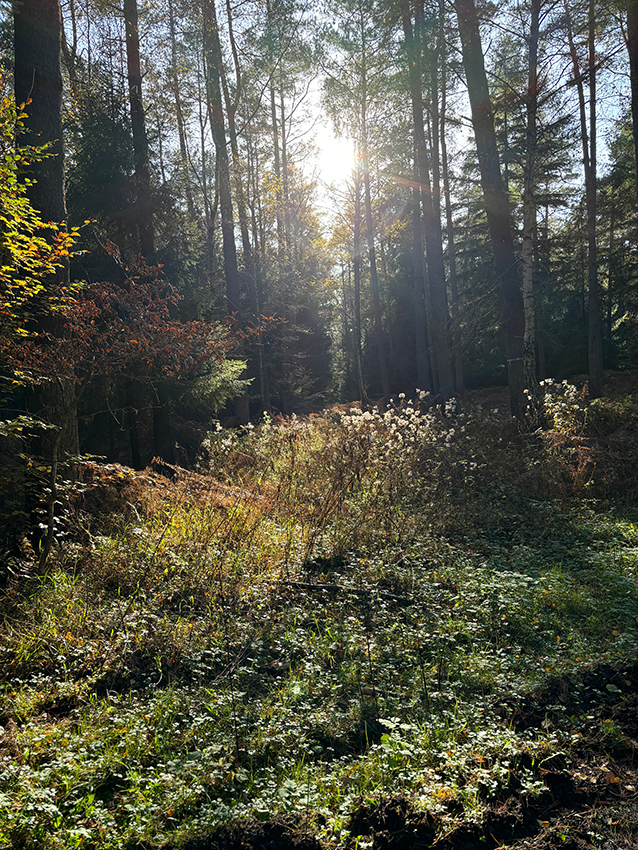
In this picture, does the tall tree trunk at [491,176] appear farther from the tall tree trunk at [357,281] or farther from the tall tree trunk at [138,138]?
the tall tree trunk at [357,281]

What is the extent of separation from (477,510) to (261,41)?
1635cm

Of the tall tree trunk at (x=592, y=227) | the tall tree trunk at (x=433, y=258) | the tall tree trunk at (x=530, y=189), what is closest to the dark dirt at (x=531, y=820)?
the tall tree trunk at (x=530, y=189)

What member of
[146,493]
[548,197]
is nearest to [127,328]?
[146,493]

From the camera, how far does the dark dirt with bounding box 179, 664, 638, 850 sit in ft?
7.56

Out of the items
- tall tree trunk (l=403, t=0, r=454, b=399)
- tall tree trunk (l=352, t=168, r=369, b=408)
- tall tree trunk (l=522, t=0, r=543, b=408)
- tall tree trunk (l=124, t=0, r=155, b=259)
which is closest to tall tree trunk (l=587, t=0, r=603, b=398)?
tall tree trunk (l=403, t=0, r=454, b=399)

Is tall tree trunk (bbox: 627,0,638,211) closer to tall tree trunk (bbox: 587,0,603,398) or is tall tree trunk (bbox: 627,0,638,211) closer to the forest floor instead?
tall tree trunk (bbox: 587,0,603,398)

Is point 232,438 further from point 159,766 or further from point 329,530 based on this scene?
point 159,766

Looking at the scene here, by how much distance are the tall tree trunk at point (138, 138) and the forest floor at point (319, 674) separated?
22.7 feet

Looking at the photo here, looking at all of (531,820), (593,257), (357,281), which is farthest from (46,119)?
(593,257)

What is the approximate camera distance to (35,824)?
2.31m

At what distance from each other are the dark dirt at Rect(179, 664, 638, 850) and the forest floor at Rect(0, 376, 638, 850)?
10mm

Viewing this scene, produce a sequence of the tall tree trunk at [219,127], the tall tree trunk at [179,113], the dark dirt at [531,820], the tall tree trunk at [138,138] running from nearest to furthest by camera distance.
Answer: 1. the dark dirt at [531,820]
2. the tall tree trunk at [138,138]
3. the tall tree trunk at [219,127]
4. the tall tree trunk at [179,113]

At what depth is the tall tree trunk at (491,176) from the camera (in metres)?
10.9

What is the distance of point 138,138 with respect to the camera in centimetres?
1138
